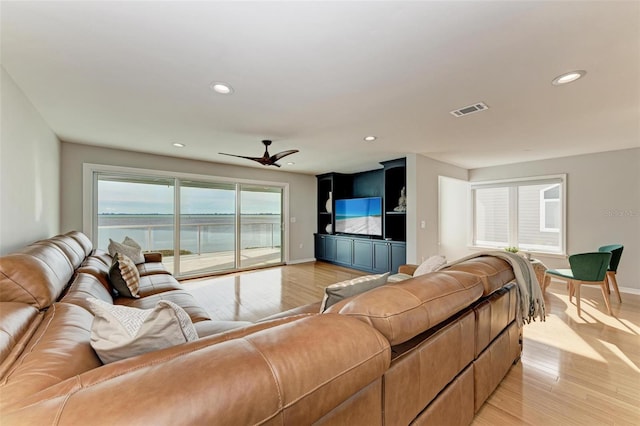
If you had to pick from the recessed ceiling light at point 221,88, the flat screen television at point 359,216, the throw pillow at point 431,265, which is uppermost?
the recessed ceiling light at point 221,88

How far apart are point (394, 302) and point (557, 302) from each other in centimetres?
413

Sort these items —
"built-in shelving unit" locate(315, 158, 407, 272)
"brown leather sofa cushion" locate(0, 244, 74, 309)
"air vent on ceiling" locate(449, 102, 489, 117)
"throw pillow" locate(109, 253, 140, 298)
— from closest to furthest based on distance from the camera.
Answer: "brown leather sofa cushion" locate(0, 244, 74, 309) → "throw pillow" locate(109, 253, 140, 298) → "air vent on ceiling" locate(449, 102, 489, 117) → "built-in shelving unit" locate(315, 158, 407, 272)

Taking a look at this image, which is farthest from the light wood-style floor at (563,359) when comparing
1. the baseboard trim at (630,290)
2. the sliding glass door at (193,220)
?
the sliding glass door at (193,220)

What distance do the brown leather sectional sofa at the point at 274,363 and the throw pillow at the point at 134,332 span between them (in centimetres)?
7

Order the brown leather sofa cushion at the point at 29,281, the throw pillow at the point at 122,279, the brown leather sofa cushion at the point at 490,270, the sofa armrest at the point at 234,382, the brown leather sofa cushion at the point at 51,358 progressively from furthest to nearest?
the throw pillow at the point at 122,279 → the brown leather sofa cushion at the point at 490,270 → the brown leather sofa cushion at the point at 29,281 → the brown leather sofa cushion at the point at 51,358 → the sofa armrest at the point at 234,382

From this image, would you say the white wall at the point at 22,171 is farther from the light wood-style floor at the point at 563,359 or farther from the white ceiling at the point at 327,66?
the light wood-style floor at the point at 563,359

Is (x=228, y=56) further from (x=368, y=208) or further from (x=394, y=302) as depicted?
(x=368, y=208)

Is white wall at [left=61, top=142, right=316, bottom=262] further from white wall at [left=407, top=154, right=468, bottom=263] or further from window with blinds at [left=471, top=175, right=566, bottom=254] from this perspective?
window with blinds at [left=471, top=175, right=566, bottom=254]

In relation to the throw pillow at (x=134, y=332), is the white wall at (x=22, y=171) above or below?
above

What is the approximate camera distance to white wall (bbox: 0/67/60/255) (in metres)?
1.98

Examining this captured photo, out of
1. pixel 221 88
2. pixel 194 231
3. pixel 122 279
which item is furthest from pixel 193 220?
pixel 221 88

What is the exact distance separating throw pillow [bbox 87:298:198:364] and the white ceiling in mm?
1443

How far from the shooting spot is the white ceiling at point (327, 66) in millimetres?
1388

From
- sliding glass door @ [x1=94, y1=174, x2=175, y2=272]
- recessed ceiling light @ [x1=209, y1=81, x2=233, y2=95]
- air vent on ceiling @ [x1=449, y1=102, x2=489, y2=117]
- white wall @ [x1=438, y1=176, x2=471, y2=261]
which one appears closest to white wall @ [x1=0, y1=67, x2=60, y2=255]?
sliding glass door @ [x1=94, y1=174, x2=175, y2=272]
